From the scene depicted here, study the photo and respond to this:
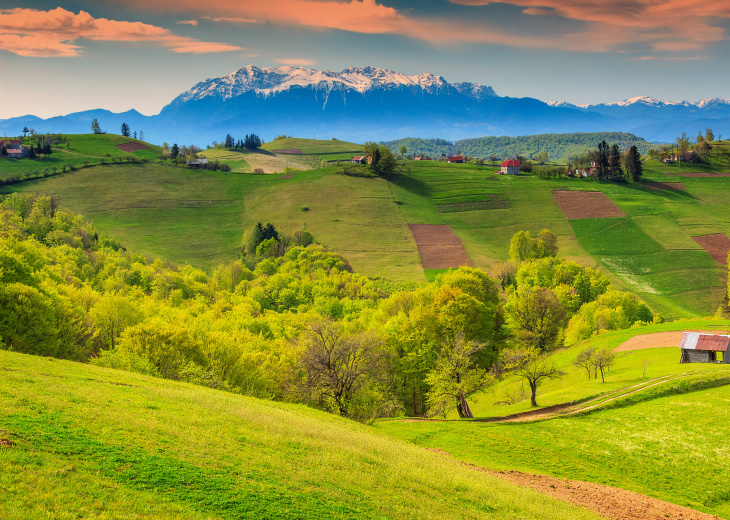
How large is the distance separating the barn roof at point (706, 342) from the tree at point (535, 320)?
2197 centimetres

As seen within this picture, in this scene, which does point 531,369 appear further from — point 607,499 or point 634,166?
point 634,166

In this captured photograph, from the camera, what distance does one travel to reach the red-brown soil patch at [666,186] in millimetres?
182137

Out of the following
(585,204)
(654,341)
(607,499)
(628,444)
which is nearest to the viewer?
(607,499)

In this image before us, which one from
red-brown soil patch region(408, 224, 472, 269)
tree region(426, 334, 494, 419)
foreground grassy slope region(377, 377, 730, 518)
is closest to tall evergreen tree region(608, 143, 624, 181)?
red-brown soil patch region(408, 224, 472, 269)

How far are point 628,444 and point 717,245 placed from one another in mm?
123563

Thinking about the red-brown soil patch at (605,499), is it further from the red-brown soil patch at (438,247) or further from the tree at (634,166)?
the tree at (634,166)

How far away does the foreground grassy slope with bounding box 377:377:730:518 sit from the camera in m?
31.0

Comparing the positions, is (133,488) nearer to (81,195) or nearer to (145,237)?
(145,237)

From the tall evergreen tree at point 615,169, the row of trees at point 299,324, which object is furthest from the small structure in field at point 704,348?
the tall evergreen tree at point 615,169

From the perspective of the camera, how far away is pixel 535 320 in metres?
75.8

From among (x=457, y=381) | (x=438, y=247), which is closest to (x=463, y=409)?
(x=457, y=381)

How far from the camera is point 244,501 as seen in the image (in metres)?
17.7

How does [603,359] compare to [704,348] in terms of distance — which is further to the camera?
[704,348]

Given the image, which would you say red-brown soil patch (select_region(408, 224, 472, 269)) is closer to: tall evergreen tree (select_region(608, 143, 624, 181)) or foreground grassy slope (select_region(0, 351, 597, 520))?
tall evergreen tree (select_region(608, 143, 624, 181))
